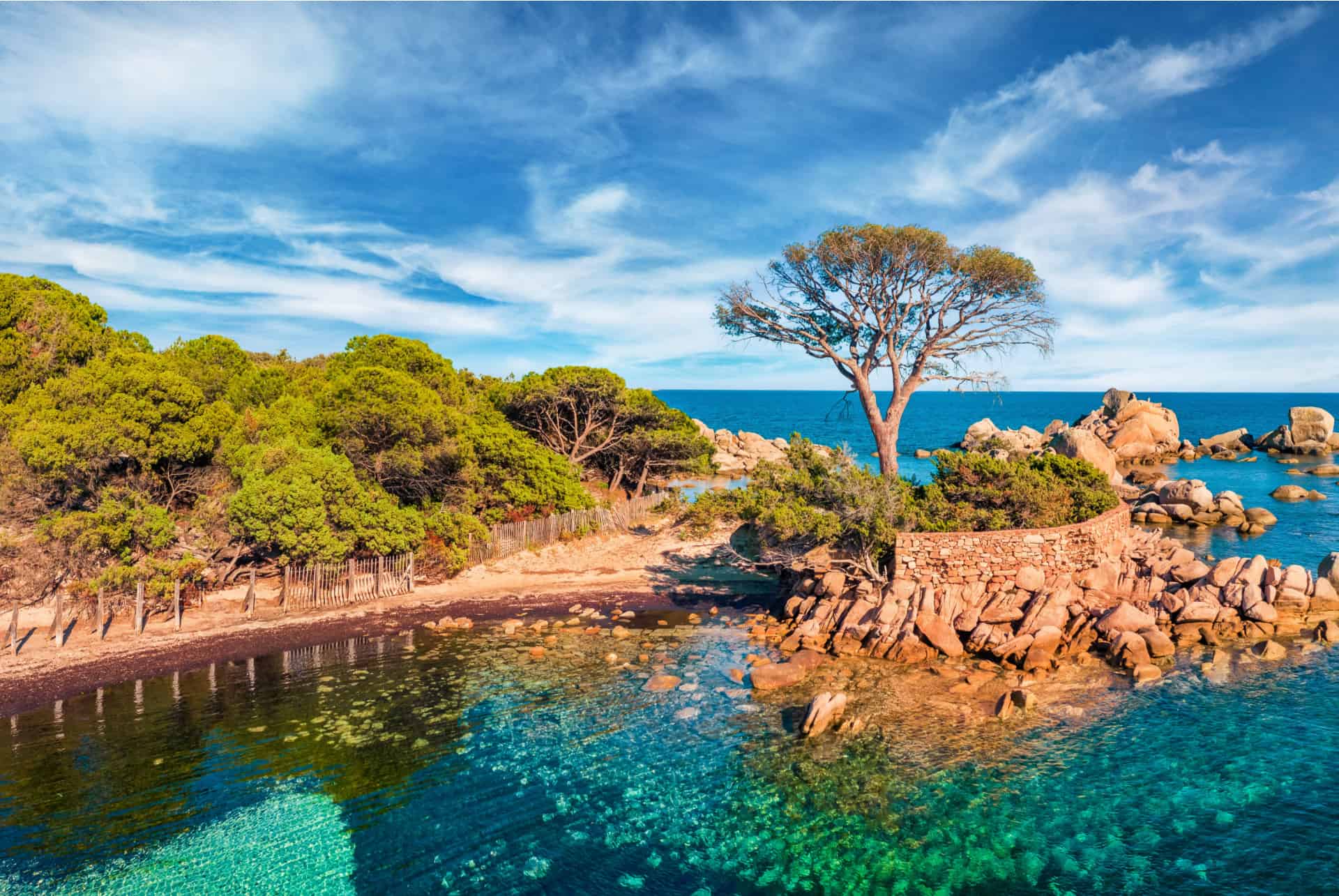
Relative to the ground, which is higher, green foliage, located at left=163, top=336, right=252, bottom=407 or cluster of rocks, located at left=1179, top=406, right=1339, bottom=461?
green foliage, located at left=163, top=336, right=252, bottom=407

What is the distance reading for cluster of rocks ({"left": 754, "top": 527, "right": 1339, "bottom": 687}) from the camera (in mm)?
19234

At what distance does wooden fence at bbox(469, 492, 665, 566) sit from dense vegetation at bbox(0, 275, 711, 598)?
0.81m

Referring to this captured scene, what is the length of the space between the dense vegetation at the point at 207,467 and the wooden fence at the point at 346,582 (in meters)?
0.65

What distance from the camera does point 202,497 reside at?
26547 millimetres

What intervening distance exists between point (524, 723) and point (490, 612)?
10.5 m

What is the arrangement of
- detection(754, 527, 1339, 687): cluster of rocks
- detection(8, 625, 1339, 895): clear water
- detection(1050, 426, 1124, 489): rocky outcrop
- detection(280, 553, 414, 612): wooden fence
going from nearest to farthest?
1. detection(8, 625, 1339, 895): clear water
2. detection(754, 527, 1339, 687): cluster of rocks
3. detection(280, 553, 414, 612): wooden fence
4. detection(1050, 426, 1124, 489): rocky outcrop

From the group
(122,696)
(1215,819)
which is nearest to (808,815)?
(1215,819)

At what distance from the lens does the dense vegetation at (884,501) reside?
2284 centimetres

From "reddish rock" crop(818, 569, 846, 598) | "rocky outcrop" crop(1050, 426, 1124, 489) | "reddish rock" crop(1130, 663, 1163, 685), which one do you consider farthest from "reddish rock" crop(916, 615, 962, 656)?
"rocky outcrop" crop(1050, 426, 1124, 489)

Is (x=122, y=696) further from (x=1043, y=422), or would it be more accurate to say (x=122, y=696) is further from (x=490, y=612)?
(x=1043, y=422)

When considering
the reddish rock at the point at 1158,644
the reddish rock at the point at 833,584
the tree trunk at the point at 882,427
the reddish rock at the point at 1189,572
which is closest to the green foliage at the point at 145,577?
the reddish rock at the point at 833,584

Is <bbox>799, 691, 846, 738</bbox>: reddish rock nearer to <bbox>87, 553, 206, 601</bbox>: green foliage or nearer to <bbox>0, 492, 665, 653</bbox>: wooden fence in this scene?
<bbox>0, 492, 665, 653</bbox>: wooden fence

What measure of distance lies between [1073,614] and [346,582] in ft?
84.4

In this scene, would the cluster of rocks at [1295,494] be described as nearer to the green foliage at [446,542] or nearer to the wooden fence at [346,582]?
the green foliage at [446,542]
